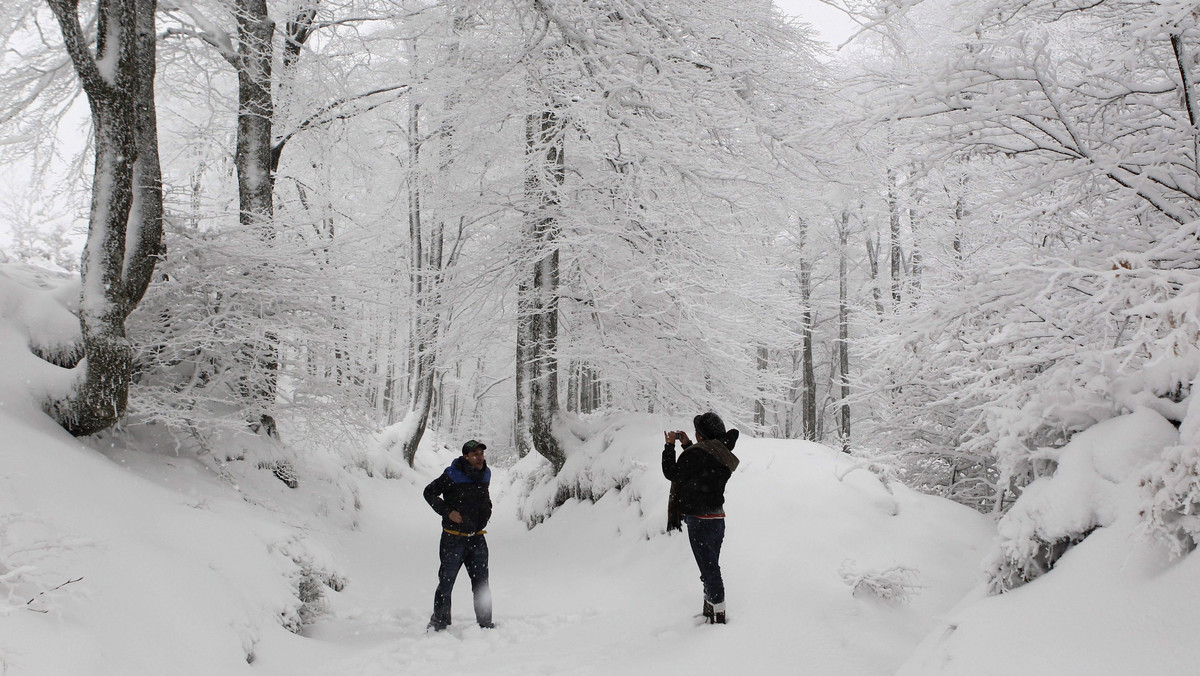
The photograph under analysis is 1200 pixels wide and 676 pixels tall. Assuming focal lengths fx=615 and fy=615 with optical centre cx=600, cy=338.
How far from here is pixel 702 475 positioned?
4688 mm

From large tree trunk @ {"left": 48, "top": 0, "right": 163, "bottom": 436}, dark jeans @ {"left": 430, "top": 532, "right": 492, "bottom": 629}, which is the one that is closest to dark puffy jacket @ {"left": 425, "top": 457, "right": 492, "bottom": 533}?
dark jeans @ {"left": 430, "top": 532, "right": 492, "bottom": 629}

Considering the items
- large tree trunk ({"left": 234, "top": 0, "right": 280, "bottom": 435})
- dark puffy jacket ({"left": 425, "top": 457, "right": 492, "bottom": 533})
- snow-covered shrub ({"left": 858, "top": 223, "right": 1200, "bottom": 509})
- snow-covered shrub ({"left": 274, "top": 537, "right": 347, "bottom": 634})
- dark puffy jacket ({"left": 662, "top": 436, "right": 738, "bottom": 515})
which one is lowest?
snow-covered shrub ({"left": 274, "top": 537, "right": 347, "bottom": 634})

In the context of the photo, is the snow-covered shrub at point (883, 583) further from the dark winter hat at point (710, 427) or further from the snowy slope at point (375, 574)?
the dark winter hat at point (710, 427)

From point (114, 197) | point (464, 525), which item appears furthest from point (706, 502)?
point (114, 197)

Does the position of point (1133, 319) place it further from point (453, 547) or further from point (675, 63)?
point (453, 547)

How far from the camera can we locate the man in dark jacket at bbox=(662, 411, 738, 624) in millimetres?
4605

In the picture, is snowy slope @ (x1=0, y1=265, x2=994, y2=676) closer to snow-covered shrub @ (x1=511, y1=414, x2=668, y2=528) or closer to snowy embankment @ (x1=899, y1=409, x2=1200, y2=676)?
snow-covered shrub @ (x1=511, y1=414, x2=668, y2=528)

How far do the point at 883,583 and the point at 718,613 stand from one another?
1225 millimetres

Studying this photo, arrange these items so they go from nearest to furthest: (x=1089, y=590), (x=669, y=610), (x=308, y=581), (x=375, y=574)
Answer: (x=1089, y=590) < (x=669, y=610) < (x=308, y=581) < (x=375, y=574)

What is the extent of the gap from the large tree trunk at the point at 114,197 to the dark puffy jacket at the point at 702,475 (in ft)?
15.5

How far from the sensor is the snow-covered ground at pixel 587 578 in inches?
105

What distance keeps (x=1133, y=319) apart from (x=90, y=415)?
7442 mm

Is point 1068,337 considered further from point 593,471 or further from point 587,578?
point 593,471

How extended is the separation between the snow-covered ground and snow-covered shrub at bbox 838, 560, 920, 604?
0.06 feet
